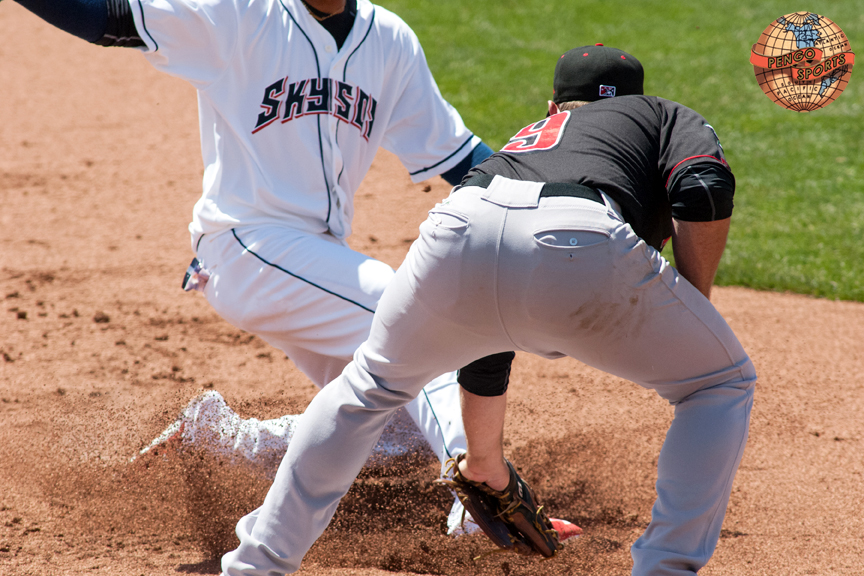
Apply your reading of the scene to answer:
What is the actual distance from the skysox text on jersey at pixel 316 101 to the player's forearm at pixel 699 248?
1276 millimetres

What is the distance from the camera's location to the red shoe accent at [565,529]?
99.3 inches

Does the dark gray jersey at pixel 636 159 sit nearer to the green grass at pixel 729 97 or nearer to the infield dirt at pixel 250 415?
the infield dirt at pixel 250 415

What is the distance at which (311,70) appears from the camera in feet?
8.55

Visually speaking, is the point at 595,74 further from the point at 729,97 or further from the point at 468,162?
the point at 729,97

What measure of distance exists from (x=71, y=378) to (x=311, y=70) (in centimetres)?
178

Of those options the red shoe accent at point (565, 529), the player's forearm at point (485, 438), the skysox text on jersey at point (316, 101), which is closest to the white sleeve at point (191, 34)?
the skysox text on jersey at point (316, 101)

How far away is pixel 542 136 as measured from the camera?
186 cm

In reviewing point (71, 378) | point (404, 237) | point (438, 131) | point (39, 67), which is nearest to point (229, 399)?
point (71, 378)

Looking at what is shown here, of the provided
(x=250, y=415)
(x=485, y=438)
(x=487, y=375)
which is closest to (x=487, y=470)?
(x=485, y=438)

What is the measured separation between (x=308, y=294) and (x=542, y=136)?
0.91 meters

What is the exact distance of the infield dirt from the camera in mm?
2441

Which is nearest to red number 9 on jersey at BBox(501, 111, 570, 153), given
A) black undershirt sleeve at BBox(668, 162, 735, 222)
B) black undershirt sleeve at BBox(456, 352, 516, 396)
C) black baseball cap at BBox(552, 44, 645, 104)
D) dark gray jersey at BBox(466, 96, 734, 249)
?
dark gray jersey at BBox(466, 96, 734, 249)

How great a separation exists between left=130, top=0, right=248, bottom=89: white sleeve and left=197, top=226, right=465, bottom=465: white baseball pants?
1.64ft

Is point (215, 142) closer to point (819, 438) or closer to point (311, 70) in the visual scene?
point (311, 70)
